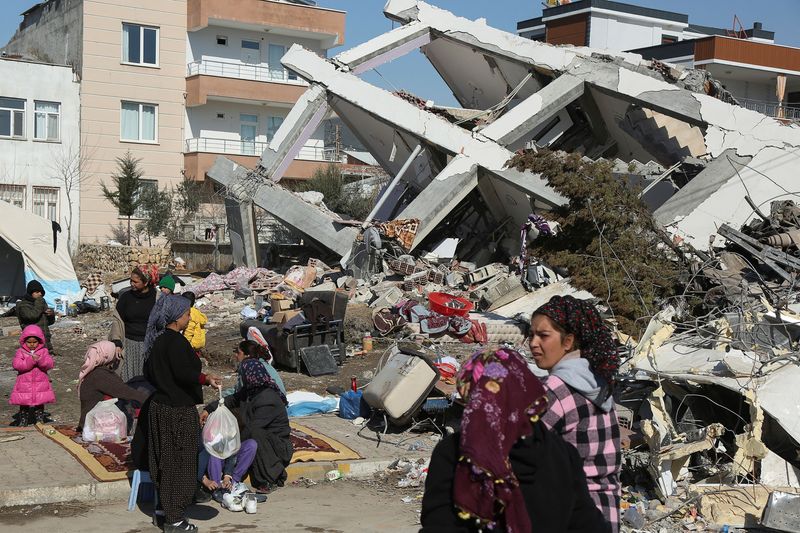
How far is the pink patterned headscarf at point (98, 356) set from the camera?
8289 mm

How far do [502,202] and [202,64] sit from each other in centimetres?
1896

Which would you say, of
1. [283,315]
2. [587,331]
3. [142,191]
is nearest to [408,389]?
[587,331]

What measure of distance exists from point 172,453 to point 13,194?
29.3 metres

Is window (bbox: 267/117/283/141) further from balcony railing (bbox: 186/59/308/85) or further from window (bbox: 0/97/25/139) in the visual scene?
window (bbox: 0/97/25/139)

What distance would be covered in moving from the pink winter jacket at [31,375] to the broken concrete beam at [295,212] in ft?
37.9

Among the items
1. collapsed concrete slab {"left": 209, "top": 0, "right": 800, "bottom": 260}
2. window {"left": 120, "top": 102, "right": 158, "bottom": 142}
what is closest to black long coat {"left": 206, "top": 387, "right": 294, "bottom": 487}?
Answer: collapsed concrete slab {"left": 209, "top": 0, "right": 800, "bottom": 260}

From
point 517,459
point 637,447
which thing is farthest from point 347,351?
point 517,459

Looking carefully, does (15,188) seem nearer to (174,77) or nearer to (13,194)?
(13,194)

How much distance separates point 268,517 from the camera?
685 centimetres

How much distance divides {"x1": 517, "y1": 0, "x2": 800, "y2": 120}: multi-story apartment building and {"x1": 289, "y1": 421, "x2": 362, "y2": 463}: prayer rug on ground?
31708mm

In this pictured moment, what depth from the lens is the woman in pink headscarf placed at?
8312mm

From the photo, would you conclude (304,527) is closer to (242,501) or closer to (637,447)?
(242,501)

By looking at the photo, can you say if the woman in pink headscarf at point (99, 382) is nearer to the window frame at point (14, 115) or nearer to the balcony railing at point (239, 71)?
the window frame at point (14, 115)

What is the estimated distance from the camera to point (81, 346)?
53.5ft
